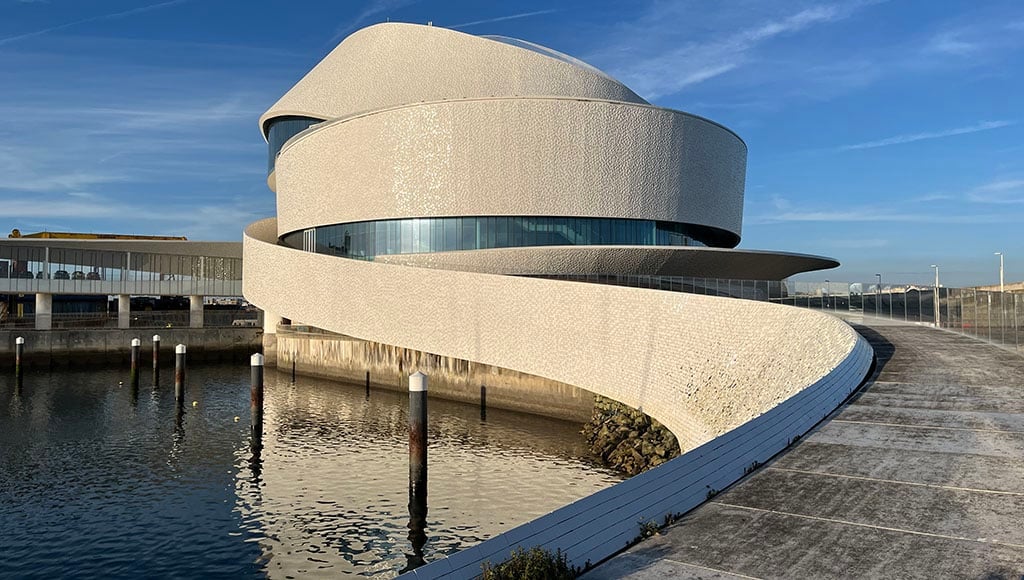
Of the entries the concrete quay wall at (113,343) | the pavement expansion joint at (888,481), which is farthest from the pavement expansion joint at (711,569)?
the concrete quay wall at (113,343)

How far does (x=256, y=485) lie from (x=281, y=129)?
36120 mm

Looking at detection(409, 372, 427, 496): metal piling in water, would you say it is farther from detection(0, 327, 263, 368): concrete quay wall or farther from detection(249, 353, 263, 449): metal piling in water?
detection(0, 327, 263, 368): concrete quay wall

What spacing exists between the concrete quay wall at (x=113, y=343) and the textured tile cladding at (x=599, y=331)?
42.2ft

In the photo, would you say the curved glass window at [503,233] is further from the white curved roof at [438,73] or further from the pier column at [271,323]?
the pier column at [271,323]

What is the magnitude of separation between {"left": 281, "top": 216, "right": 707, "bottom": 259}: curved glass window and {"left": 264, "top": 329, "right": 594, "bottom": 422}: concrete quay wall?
15.8 feet

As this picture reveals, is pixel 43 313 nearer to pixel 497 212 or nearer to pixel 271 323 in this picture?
pixel 271 323

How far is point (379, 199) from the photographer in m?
34.0

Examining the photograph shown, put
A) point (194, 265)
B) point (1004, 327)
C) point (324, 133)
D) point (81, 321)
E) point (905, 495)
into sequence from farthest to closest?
point (194, 265), point (81, 321), point (324, 133), point (1004, 327), point (905, 495)

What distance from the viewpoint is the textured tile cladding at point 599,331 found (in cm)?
1491

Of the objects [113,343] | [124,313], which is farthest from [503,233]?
[124,313]

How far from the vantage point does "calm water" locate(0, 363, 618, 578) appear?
12.4m

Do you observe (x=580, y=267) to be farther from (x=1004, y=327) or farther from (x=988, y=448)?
(x=988, y=448)

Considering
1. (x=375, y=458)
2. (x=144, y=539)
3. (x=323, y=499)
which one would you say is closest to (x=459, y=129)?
(x=375, y=458)

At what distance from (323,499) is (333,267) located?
17089 millimetres
